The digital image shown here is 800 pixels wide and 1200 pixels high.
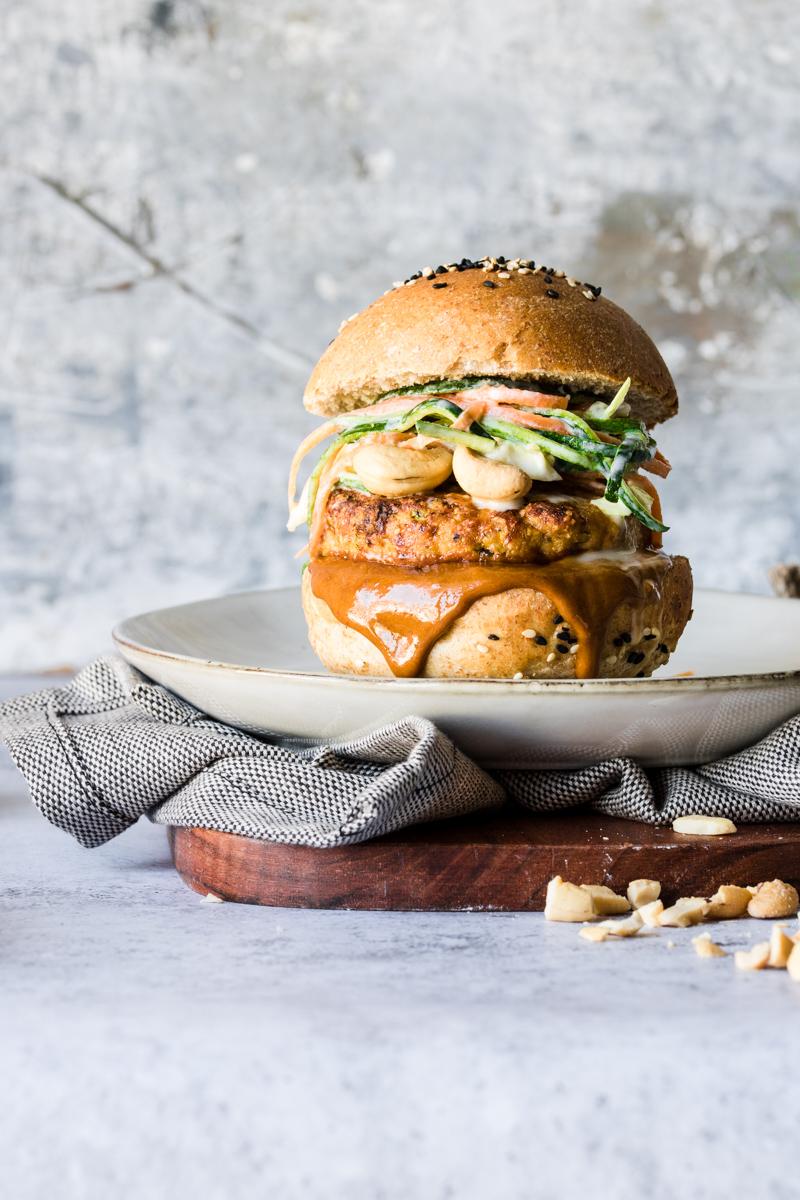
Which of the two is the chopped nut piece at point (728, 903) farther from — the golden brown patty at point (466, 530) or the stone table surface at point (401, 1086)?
the golden brown patty at point (466, 530)

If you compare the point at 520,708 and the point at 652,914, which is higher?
the point at 520,708

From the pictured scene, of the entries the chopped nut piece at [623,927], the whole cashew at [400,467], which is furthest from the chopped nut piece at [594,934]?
the whole cashew at [400,467]

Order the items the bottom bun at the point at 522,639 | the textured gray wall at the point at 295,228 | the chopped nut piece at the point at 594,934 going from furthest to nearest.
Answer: the textured gray wall at the point at 295,228 → the bottom bun at the point at 522,639 → the chopped nut piece at the point at 594,934

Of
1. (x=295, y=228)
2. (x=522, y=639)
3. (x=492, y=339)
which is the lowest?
(x=522, y=639)

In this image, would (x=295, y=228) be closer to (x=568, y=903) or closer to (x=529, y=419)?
(x=529, y=419)

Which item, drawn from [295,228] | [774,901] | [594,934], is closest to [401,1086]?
[594,934]

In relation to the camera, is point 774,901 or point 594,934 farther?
point 774,901
